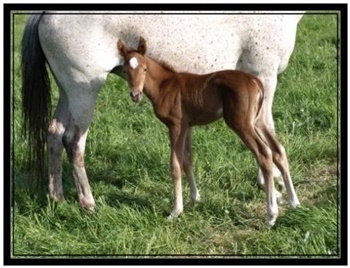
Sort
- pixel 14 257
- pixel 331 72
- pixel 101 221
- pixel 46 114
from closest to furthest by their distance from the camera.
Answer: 1. pixel 14 257
2. pixel 101 221
3. pixel 46 114
4. pixel 331 72

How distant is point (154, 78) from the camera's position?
173 inches

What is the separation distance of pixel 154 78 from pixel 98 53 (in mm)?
462

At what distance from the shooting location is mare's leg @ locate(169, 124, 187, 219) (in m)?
4.35

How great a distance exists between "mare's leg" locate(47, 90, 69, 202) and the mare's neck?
2.86ft

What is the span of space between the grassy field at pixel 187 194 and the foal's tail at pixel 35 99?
38cm

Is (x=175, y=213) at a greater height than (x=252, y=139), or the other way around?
(x=252, y=139)

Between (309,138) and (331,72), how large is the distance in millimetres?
2115

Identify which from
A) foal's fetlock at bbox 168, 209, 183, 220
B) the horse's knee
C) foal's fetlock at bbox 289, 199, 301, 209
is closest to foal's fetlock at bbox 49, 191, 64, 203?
the horse's knee

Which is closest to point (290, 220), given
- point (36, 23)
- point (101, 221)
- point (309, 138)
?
point (101, 221)

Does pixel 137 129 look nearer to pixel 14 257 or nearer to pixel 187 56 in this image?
pixel 187 56

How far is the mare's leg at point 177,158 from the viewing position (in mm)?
4348

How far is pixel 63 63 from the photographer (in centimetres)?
454

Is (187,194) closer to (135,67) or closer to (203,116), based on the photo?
(203,116)

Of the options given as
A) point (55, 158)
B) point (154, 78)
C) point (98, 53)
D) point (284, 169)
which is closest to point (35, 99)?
point (55, 158)
